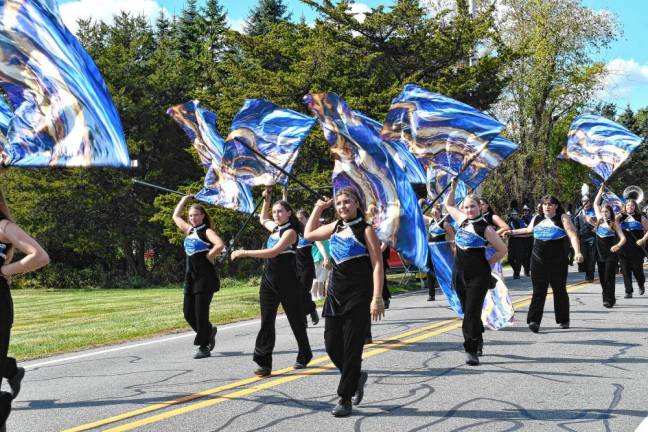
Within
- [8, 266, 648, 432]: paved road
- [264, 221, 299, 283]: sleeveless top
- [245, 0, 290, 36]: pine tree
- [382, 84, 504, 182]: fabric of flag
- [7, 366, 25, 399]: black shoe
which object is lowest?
[8, 266, 648, 432]: paved road

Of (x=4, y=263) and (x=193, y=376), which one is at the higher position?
(x=4, y=263)

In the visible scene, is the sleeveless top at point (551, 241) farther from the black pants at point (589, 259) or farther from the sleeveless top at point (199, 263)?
the black pants at point (589, 259)

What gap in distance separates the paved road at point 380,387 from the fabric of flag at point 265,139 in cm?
232

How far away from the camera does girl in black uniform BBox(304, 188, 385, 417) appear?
621 cm

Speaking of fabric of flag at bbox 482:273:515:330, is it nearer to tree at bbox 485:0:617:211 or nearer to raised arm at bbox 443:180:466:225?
raised arm at bbox 443:180:466:225

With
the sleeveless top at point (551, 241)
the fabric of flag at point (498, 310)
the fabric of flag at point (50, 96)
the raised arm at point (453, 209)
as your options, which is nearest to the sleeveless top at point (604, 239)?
the sleeveless top at point (551, 241)

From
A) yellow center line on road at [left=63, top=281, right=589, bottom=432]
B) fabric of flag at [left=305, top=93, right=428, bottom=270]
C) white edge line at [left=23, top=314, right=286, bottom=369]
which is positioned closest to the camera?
yellow center line on road at [left=63, top=281, right=589, bottom=432]

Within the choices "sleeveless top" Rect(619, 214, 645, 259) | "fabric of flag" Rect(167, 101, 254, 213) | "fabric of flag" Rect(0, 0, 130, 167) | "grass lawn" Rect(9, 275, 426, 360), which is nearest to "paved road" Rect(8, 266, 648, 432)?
"grass lawn" Rect(9, 275, 426, 360)

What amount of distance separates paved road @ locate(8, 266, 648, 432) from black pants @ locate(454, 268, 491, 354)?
28 cm

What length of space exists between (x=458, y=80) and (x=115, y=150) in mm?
17254

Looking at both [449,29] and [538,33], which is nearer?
[449,29]

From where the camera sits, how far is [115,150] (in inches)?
224

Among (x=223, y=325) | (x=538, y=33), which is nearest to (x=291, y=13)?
(x=538, y=33)

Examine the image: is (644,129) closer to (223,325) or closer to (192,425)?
(223,325)
